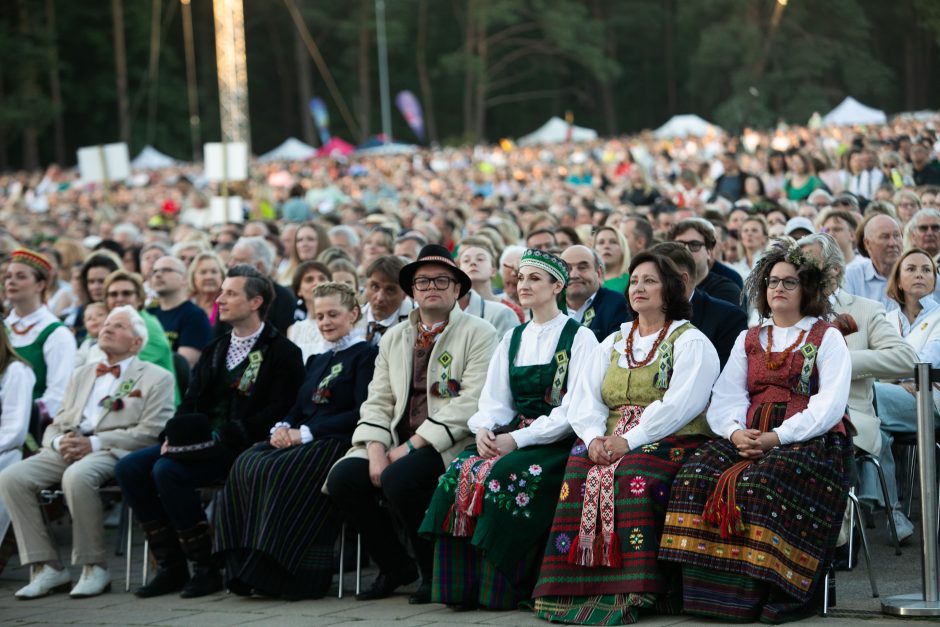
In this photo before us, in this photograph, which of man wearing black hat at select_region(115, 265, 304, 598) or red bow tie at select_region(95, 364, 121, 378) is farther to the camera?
red bow tie at select_region(95, 364, 121, 378)

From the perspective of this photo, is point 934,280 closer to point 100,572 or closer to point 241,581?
point 241,581

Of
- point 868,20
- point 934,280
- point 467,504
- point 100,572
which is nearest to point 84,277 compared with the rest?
point 100,572

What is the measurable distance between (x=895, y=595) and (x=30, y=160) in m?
47.4

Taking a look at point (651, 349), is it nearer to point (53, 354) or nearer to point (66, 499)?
point (66, 499)

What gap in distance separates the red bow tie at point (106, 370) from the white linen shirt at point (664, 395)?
271 cm

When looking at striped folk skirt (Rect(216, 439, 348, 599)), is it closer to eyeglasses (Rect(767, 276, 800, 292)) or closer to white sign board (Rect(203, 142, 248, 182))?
eyeglasses (Rect(767, 276, 800, 292))

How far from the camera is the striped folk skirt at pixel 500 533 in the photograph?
5.50 metres

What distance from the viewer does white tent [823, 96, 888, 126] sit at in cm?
2578

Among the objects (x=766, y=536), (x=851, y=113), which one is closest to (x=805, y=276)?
(x=766, y=536)

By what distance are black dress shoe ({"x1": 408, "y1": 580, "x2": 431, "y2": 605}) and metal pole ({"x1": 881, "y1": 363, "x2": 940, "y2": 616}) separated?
1929mm

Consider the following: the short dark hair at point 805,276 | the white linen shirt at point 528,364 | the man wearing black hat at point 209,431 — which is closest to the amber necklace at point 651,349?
the white linen shirt at point 528,364

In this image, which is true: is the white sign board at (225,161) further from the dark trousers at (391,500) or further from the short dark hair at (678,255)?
the short dark hair at (678,255)

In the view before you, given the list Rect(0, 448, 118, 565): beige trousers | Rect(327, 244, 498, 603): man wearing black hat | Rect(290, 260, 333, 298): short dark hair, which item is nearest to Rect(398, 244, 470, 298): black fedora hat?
Rect(327, 244, 498, 603): man wearing black hat

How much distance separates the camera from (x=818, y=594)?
4980mm
